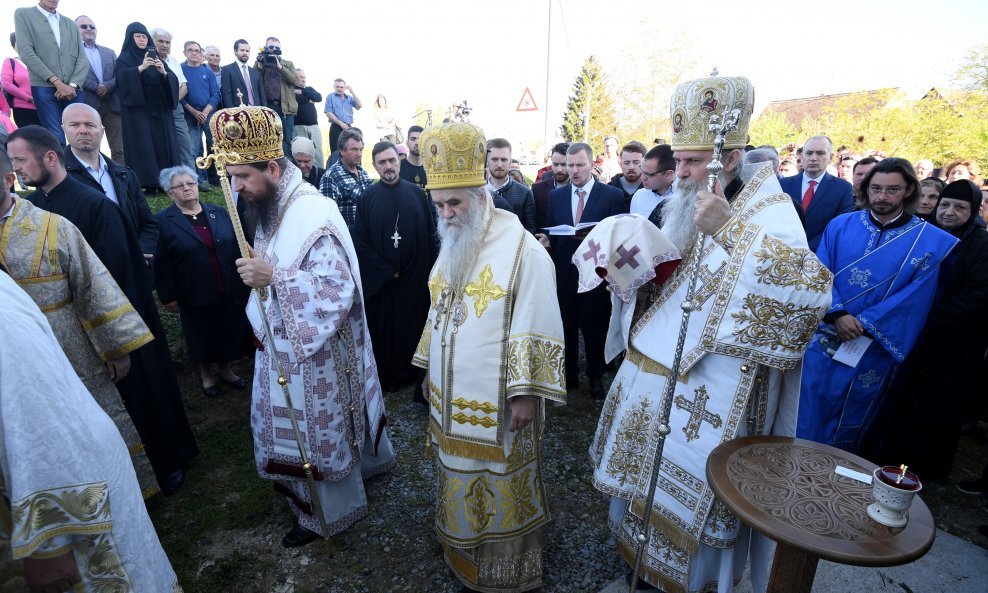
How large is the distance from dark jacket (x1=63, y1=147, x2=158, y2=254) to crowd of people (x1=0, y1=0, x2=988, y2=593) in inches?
2.3

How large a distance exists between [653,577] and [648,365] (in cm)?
112

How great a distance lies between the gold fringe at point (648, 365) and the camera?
2.39 m

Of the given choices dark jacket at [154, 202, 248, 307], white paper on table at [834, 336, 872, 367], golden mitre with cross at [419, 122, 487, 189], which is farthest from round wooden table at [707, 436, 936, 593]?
dark jacket at [154, 202, 248, 307]

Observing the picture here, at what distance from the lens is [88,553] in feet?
5.02

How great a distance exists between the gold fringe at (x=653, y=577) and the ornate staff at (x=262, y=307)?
1760mm

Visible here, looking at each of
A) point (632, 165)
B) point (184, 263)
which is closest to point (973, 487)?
point (632, 165)

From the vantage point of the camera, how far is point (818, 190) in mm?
6117

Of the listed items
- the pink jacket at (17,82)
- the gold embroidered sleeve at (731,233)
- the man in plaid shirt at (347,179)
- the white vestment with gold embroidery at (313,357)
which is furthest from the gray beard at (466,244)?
the pink jacket at (17,82)

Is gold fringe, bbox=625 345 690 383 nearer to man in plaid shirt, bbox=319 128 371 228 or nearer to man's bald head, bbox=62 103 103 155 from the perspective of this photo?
man in plaid shirt, bbox=319 128 371 228

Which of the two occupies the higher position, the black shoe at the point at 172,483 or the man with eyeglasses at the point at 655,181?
the man with eyeglasses at the point at 655,181

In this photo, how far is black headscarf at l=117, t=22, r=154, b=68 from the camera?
7.52 m

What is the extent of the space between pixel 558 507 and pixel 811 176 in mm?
5508

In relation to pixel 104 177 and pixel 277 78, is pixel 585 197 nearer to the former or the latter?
pixel 104 177

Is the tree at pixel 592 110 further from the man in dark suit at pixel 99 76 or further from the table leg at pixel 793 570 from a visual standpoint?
the table leg at pixel 793 570
